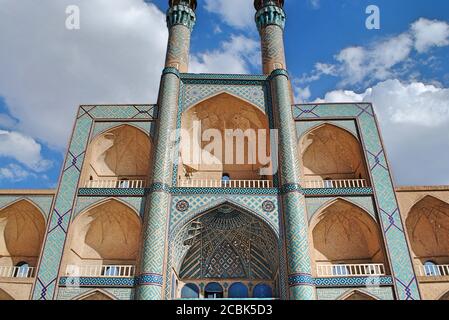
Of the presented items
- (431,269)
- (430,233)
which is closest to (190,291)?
(431,269)

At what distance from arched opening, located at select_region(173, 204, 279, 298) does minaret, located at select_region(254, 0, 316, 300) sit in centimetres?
112

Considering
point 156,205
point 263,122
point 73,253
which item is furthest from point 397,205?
point 73,253

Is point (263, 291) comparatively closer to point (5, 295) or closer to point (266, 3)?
point (5, 295)

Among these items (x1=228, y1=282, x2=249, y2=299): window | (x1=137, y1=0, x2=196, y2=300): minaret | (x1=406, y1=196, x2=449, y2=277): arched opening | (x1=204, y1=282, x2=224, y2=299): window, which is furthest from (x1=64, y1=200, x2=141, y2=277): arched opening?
(x1=406, y1=196, x2=449, y2=277): arched opening

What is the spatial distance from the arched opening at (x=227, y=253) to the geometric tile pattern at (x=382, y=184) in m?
3.27

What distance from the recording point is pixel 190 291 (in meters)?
11.3

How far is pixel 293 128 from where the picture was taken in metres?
12.0

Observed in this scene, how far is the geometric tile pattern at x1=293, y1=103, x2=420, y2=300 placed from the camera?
375 inches

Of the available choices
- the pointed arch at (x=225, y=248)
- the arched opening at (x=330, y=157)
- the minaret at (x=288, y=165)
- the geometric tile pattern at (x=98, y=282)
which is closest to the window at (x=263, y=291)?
the pointed arch at (x=225, y=248)

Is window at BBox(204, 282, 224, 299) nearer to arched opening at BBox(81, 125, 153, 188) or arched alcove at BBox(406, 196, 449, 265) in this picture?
arched opening at BBox(81, 125, 153, 188)

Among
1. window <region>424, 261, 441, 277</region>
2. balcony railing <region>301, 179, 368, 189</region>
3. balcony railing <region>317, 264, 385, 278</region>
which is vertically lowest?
balcony railing <region>317, 264, 385, 278</region>

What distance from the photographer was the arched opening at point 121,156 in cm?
1245

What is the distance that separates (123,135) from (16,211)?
4043mm
